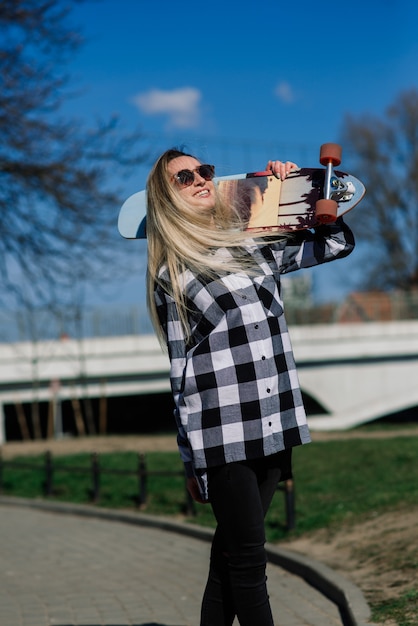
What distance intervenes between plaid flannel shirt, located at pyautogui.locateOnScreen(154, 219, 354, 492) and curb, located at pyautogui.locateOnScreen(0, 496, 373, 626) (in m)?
2.18

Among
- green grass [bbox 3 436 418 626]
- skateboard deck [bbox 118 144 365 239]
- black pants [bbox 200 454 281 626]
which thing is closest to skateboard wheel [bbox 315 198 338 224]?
skateboard deck [bbox 118 144 365 239]

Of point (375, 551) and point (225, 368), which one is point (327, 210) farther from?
point (375, 551)

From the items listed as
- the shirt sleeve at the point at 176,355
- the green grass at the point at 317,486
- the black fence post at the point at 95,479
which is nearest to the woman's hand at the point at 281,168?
the shirt sleeve at the point at 176,355

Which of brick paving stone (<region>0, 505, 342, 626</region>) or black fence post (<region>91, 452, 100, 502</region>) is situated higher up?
black fence post (<region>91, 452, 100, 502</region>)

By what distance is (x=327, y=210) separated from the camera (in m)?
3.18

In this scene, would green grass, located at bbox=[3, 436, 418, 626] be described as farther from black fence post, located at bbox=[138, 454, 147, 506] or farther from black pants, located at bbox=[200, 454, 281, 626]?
black pants, located at bbox=[200, 454, 281, 626]

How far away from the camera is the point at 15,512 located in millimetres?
11578

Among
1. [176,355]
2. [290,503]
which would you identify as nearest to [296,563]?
[290,503]

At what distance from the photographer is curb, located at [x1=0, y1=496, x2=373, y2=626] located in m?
5.22

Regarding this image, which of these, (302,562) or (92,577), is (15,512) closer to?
(92,577)

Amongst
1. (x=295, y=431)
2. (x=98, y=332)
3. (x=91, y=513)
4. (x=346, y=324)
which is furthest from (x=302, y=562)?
(x=346, y=324)

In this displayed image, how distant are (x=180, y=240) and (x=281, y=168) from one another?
54 centimetres

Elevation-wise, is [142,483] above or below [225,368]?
below

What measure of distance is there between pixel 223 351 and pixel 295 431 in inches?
13.8
